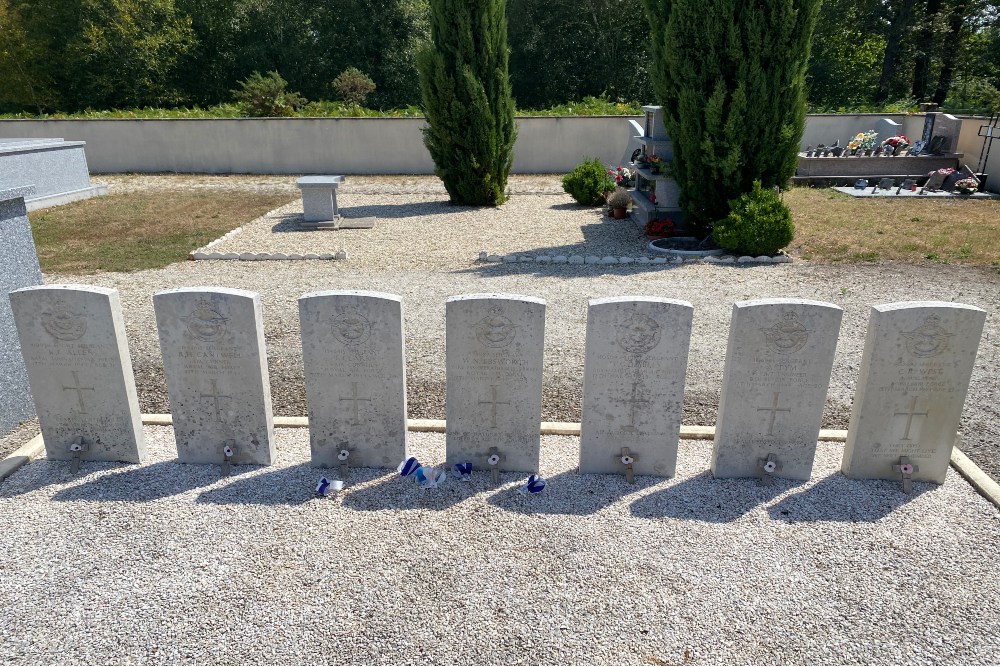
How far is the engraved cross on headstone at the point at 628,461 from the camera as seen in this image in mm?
4250

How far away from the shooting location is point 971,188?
48.1 feet

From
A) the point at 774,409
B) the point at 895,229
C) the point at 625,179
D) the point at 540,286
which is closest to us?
the point at 774,409

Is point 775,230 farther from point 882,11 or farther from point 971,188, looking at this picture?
point 882,11

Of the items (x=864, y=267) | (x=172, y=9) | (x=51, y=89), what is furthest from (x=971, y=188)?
(x=51, y=89)

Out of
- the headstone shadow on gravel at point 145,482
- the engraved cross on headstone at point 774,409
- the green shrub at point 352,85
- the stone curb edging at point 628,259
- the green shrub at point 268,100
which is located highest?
the green shrub at point 352,85

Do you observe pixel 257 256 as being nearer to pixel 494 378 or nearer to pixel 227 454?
pixel 227 454

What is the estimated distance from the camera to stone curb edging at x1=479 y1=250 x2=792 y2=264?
31.4 ft

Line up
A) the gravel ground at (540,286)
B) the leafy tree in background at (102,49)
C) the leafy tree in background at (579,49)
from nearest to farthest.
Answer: the gravel ground at (540,286)
the leafy tree in background at (102,49)
the leafy tree in background at (579,49)

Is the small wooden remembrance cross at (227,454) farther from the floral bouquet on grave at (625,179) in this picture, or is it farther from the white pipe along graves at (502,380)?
the floral bouquet on grave at (625,179)

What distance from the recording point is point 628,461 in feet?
13.9

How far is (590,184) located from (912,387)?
10.7 meters

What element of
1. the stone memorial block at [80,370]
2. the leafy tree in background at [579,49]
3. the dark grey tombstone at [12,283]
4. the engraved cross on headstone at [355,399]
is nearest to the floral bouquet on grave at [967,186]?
the leafy tree in background at [579,49]

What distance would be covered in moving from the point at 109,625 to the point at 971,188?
17.1 m

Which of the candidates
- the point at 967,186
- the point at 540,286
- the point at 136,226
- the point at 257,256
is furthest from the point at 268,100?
the point at 967,186
